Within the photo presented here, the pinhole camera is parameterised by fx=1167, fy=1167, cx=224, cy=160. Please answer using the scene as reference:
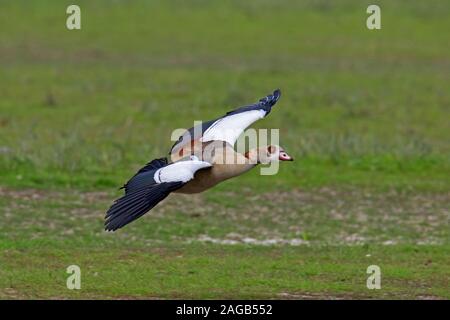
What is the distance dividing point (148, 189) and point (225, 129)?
157 centimetres

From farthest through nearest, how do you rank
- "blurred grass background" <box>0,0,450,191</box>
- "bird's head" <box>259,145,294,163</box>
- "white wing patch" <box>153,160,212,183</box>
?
"blurred grass background" <box>0,0,450,191</box> → "bird's head" <box>259,145,294,163</box> → "white wing patch" <box>153,160,212,183</box>

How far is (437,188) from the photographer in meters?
12.5

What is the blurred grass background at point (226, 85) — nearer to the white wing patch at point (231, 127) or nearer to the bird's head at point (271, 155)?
the white wing patch at point (231, 127)

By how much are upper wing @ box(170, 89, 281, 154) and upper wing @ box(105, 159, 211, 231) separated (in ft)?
2.63

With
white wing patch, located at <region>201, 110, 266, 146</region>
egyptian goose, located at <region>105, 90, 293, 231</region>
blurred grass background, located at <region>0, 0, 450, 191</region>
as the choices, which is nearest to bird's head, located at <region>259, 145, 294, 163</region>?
egyptian goose, located at <region>105, 90, 293, 231</region>

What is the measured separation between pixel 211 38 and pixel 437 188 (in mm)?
12250

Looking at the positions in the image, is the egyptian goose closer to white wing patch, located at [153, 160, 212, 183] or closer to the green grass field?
white wing patch, located at [153, 160, 212, 183]

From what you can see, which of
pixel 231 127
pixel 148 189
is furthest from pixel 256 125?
pixel 148 189

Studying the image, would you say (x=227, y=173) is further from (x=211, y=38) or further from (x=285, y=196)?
(x=211, y=38)

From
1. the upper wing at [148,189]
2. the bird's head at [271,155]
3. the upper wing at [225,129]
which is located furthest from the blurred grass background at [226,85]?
the upper wing at [148,189]

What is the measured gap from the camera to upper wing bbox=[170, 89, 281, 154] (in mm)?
9250

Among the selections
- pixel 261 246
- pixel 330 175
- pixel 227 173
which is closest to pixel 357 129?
pixel 330 175
